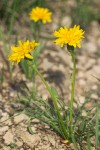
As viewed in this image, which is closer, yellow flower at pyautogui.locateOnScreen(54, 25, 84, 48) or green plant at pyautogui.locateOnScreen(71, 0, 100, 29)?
yellow flower at pyautogui.locateOnScreen(54, 25, 84, 48)

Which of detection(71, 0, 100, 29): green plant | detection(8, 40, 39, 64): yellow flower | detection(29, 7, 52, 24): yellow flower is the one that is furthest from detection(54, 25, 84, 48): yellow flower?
detection(71, 0, 100, 29): green plant

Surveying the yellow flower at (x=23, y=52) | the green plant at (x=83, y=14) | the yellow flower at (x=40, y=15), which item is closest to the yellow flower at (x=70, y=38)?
the yellow flower at (x=23, y=52)

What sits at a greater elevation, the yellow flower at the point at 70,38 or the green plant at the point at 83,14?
the green plant at the point at 83,14

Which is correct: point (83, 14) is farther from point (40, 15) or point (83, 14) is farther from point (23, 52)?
point (23, 52)

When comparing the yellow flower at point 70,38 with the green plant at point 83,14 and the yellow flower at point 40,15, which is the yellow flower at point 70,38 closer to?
the yellow flower at point 40,15

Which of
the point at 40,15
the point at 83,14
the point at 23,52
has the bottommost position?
the point at 23,52

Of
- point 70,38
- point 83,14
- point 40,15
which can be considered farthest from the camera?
point 83,14

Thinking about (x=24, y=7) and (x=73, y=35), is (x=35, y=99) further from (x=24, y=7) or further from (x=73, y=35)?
(x=24, y=7)

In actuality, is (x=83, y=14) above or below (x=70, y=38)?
above

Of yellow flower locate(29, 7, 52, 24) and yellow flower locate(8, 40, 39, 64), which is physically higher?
yellow flower locate(29, 7, 52, 24)

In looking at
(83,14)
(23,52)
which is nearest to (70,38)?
(23,52)

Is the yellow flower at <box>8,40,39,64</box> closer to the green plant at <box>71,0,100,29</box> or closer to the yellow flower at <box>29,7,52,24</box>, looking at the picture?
the yellow flower at <box>29,7,52,24</box>
